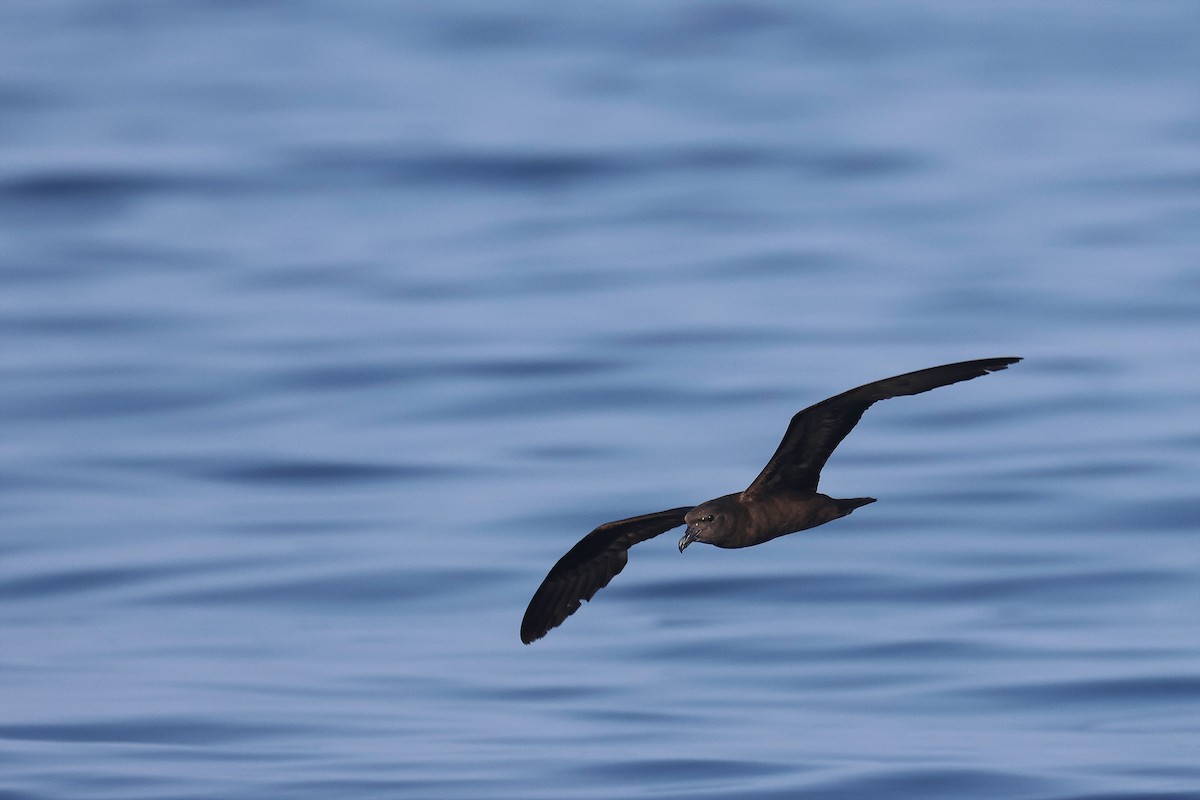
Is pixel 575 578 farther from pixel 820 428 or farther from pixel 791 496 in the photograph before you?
pixel 820 428

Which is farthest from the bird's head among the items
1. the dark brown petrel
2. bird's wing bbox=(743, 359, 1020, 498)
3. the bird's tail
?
the bird's tail

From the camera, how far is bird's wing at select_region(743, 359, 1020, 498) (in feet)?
31.5

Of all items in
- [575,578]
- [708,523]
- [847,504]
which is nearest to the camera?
[708,523]

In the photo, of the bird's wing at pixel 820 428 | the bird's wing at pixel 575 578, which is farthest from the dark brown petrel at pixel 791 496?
the bird's wing at pixel 575 578

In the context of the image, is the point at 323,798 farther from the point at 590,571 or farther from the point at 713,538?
the point at 713,538

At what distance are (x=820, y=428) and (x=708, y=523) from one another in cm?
80

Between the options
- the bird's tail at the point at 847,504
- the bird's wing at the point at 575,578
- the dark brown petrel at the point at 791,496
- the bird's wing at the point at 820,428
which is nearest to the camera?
the bird's wing at the point at 820,428

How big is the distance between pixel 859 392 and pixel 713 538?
1.16 meters

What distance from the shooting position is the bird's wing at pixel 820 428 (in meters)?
9.61

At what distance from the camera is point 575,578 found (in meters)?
12.1

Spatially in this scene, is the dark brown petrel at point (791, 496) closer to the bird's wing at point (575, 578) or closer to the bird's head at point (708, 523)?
the bird's head at point (708, 523)

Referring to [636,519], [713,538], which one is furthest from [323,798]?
[713,538]

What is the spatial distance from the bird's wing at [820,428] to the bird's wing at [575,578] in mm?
1764

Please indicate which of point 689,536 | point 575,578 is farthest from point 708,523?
point 575,578
